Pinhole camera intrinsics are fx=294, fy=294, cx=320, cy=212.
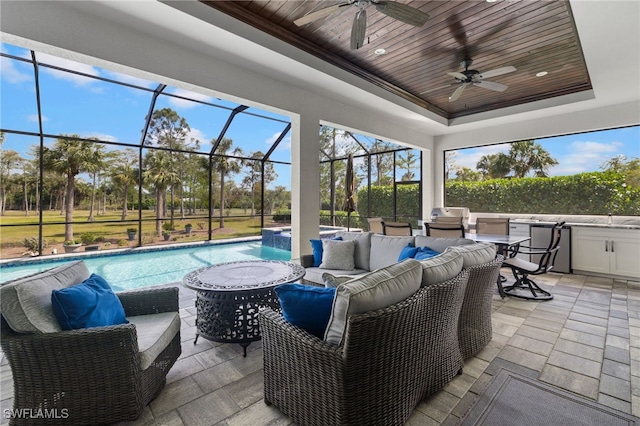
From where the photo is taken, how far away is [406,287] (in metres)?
1.67

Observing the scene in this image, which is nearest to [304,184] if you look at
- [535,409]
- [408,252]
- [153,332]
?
[408,252]

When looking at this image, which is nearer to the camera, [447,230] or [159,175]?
[447,230]

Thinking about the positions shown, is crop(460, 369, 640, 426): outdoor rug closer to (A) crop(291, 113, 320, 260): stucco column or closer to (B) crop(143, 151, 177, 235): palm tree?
(A) crop(291, 113, 320, 260): stucco column

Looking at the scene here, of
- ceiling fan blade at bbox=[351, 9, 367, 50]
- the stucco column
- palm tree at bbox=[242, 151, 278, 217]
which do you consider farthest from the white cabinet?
palm tree at bbox=[242, 151, 278, 217]

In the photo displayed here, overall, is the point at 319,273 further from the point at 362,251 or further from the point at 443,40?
the point at 443,40

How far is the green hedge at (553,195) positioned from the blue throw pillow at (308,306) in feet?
23.0

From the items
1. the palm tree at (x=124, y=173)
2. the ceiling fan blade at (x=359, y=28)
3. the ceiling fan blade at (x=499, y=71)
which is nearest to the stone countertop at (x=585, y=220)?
the ceiling fan blade at (x=499, y=71)

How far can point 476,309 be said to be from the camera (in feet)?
8.22

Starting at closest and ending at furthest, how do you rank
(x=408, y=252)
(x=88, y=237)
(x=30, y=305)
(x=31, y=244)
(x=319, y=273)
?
(x=30, y=305) < (x=408, y=252) < (x=319, y=273) < (x=31, y=244) < (x=88, y=237)

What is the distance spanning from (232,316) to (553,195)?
732cm

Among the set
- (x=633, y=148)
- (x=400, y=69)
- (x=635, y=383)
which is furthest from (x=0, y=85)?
(x=633, y=148)

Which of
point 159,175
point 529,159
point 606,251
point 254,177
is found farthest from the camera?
point 254,177

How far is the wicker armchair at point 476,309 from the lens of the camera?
2359mm

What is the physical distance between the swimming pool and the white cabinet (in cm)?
637
